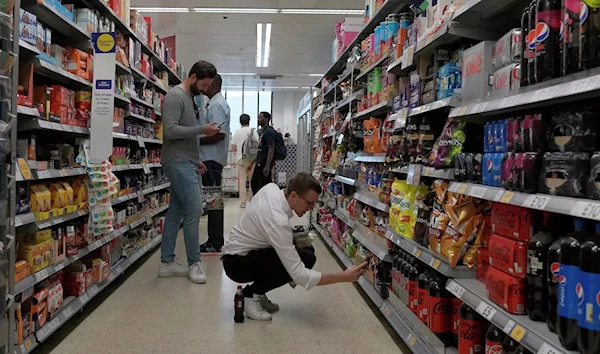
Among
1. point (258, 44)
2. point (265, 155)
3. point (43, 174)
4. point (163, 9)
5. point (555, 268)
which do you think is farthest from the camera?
point (258, 44)

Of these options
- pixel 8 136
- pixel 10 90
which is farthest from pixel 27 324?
pixel 10 90

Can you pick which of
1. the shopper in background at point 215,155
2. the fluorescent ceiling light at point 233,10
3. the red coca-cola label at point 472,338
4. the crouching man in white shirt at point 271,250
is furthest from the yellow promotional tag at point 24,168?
the fluorescent ceiling light at point 233,10

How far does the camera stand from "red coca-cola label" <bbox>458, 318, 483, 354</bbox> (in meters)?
1.89

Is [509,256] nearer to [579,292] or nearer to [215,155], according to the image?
A: [579,292]

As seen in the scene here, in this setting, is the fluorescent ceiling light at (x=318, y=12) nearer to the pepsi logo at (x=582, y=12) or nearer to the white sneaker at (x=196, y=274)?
the white sneaker at (x=196, y=274)

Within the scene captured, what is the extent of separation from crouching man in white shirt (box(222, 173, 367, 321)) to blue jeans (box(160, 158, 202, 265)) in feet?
3.13

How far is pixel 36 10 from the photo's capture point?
2607 millimetres

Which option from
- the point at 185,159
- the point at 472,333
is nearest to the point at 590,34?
the point at 472,333

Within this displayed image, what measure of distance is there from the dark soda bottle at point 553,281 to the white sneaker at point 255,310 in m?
1.87

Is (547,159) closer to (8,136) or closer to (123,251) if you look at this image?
(8,136)

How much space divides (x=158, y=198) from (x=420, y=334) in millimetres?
4261

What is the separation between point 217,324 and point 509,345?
1.81 m

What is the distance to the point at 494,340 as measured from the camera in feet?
5.72

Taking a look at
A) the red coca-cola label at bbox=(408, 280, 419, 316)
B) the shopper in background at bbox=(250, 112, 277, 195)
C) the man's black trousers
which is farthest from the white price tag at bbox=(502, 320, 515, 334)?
the shopper in background at bbox=(250, 112, 277, 195)
